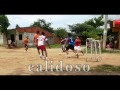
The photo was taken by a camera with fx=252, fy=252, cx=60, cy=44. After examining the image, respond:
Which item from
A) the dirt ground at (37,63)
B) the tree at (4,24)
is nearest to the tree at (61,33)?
the tree at (4,24)

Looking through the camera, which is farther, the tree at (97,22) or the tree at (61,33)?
the tree at (61,33)

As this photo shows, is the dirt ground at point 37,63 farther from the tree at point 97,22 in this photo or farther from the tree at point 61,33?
the tree at point 61,33

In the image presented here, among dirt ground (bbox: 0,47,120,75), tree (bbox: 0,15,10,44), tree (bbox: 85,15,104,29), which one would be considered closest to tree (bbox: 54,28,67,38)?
tree (bbox: 85,15,104,29)

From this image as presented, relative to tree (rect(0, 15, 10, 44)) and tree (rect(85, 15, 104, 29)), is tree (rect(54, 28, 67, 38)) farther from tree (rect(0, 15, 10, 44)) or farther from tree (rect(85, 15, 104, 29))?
tree (rect(0, 15, 10, 44))

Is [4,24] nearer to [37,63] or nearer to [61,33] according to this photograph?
[61,33]

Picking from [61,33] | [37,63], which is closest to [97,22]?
[61,33]

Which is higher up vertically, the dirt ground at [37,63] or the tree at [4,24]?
the tree at [4,24]
